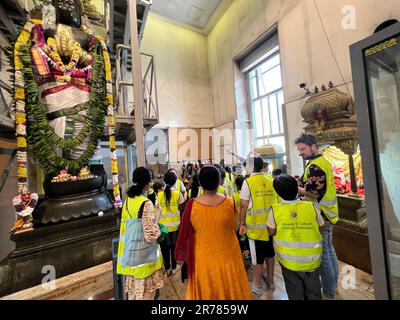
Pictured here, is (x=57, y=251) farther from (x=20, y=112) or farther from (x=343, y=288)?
(x=343, y=288)

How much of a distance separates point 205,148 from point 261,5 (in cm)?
497

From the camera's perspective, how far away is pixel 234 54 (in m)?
6.38

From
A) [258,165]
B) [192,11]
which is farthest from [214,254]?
[192,11]

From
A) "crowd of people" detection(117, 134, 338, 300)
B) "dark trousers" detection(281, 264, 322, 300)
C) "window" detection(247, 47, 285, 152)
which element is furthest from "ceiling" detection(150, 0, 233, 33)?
"dark trousers" detection(281, 264, 322, 300)

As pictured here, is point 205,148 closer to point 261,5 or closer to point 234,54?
point 234,54

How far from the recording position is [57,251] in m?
1.59

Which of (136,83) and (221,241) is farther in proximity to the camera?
(136,83)

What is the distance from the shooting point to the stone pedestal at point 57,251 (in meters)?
1.44

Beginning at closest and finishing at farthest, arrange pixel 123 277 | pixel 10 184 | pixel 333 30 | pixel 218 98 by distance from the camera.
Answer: pixel 123 277 → pixel 10 184 → pixel 333 30 → pixel 218 98

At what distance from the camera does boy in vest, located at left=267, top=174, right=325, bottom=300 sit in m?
1.29

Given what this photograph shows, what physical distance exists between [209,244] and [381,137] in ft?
4.47

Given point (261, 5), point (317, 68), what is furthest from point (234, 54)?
point (317, 68)

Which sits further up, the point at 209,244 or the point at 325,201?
the point at 325,201

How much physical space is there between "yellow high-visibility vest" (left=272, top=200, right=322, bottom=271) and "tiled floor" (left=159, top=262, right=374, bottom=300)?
0.81 m
